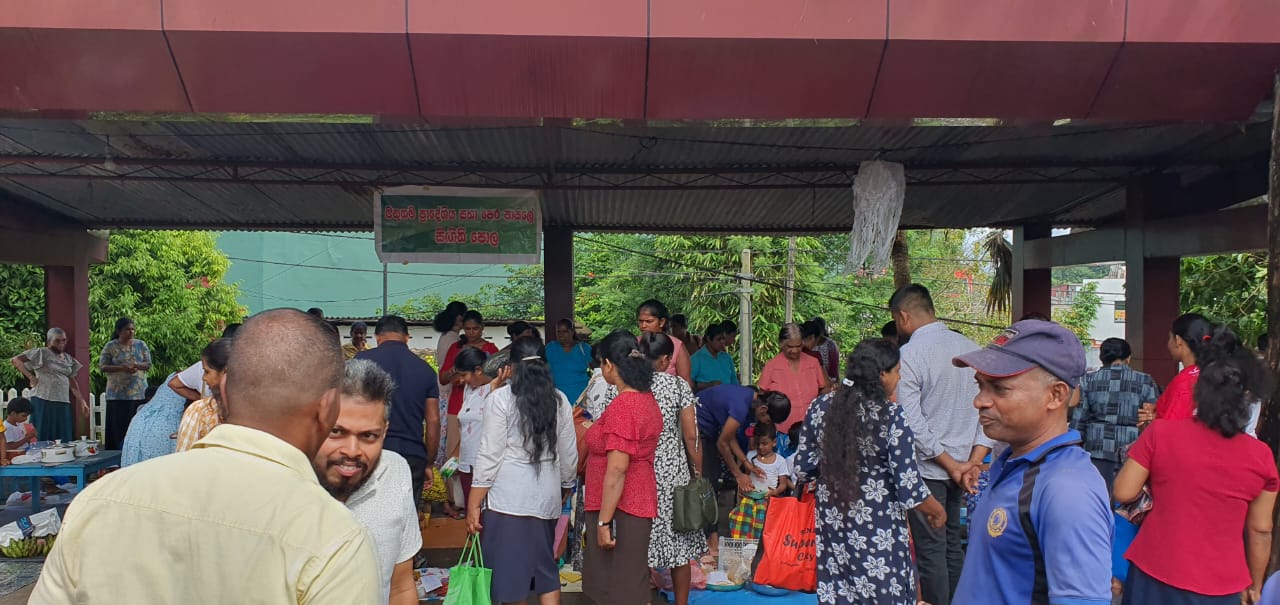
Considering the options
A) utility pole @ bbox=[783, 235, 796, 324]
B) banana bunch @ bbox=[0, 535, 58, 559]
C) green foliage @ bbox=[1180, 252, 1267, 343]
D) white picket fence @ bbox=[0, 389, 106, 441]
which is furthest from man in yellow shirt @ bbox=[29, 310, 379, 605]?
utility pole @ bbox=[783, 235, 796, 324]

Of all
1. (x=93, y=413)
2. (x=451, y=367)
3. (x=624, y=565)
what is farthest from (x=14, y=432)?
(x=624, y=565)

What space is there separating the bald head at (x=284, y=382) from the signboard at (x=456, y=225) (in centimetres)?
602

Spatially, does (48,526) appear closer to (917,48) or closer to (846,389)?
(846,389)

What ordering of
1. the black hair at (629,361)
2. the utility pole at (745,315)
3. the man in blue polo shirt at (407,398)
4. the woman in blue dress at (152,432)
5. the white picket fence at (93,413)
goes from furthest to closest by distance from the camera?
1. the utility pole at (745,315)
2. the white picket fence at (93,413)
3. the man in blue polo shirt at (407,398)
4. the woman in blue dress at (152,432)
5. the black hair at (629,361)

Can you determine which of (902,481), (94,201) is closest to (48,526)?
(94,201)

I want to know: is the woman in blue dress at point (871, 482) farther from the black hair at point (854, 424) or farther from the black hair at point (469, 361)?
the black hair at point (469, 361)

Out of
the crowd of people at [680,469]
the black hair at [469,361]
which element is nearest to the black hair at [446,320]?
the crowd of people at [680,469]

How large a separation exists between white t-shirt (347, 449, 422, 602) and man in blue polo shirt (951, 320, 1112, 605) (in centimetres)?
162

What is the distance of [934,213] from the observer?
10695 mm

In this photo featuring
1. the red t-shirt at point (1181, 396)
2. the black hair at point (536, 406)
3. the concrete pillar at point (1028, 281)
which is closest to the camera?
the black hair at point (536, 406)

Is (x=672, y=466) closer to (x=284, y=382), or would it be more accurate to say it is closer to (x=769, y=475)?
(x=769, y=475)

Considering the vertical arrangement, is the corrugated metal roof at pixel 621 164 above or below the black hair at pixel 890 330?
above

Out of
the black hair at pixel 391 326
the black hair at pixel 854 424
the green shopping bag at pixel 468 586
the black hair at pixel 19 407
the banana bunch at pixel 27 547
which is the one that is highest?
the black hair at pixel 391 326

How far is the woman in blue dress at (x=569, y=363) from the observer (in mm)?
8164
